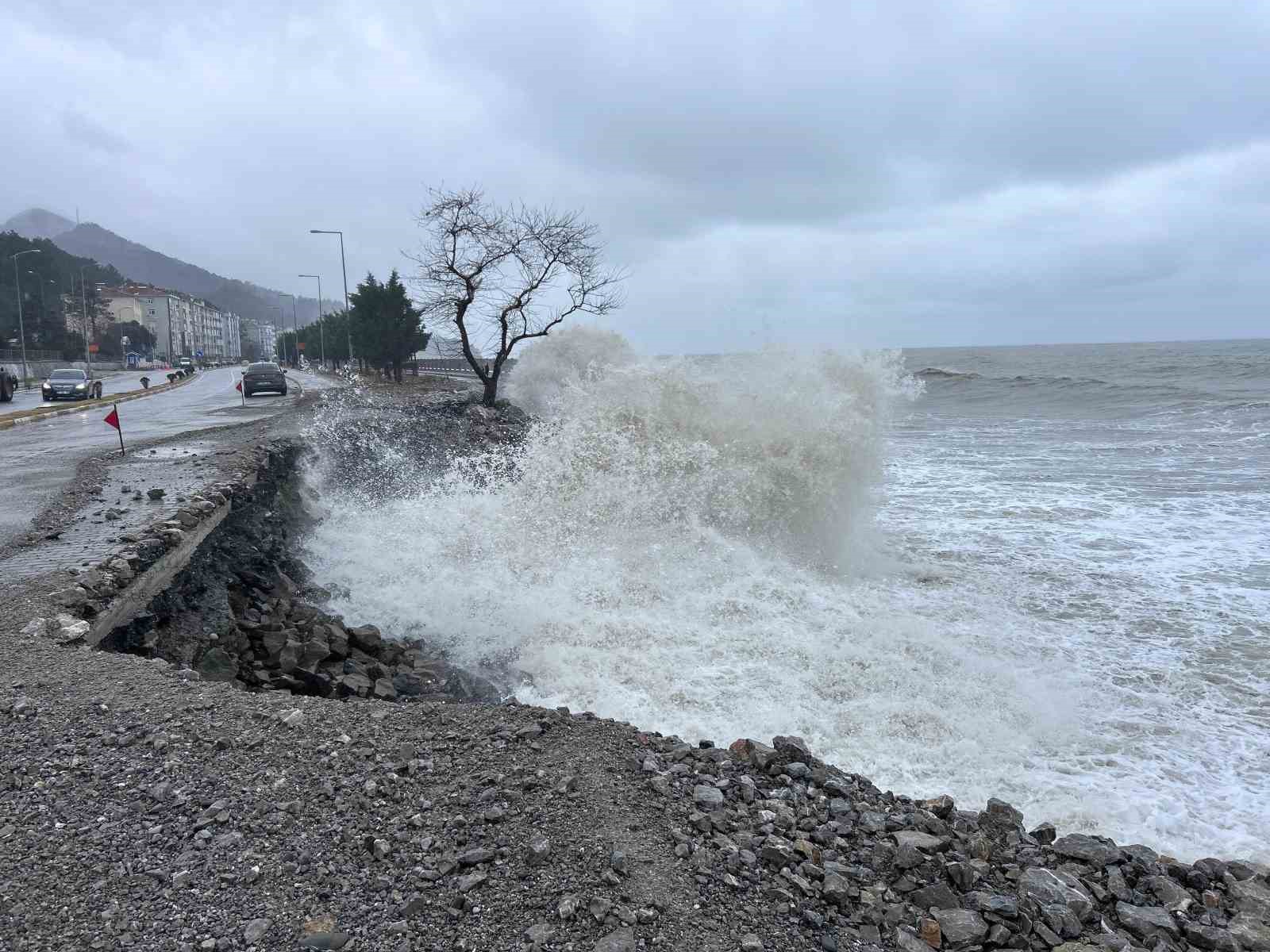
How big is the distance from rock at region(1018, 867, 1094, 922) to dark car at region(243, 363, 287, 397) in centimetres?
3159

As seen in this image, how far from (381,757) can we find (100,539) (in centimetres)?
502

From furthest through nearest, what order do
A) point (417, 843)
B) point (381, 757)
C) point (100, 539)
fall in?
point (100, 539), point (381, 757), point (417, 843)

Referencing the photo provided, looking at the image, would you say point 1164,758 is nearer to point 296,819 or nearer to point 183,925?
point 296,819

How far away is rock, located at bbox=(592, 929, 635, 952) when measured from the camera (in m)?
2.68

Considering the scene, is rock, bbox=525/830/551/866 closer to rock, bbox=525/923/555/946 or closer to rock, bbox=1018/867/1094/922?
rock, bbox=525/923/555/946

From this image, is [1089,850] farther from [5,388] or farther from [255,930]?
[5,388]

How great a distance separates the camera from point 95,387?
30844 mm

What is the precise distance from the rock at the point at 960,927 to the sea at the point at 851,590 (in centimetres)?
201

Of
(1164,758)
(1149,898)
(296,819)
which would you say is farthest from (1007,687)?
(296,819)

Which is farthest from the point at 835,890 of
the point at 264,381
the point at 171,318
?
the point at 171,318

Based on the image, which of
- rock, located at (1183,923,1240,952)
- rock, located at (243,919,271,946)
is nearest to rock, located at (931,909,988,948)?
rock, located at (1183,923,1240,952)

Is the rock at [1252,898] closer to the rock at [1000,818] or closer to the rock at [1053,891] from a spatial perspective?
the rock at [1053,891]

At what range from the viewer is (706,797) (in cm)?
370

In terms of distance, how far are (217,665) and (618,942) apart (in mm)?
4604
